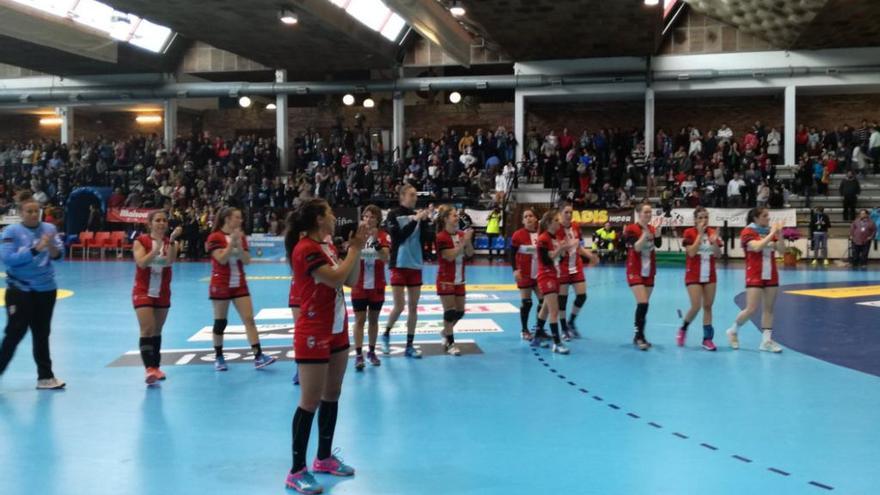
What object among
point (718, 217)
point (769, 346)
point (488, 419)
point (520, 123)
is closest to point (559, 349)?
point (769, 346)

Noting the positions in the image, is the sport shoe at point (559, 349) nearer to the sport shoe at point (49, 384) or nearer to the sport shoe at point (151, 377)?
the sport shoe at point (151, 377)

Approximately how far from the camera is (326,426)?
491 centimetres

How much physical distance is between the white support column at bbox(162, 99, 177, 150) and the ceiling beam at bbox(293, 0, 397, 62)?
33.2 ft

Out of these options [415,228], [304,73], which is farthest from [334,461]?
[304,73]

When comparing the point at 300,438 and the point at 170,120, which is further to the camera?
the point at 170,120

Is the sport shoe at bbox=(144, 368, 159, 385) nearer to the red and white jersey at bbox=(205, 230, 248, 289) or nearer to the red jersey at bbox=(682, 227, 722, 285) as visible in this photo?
the red and white jersey at bbox=(205, 230, 248, 289)

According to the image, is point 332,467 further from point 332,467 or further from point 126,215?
point 126,215

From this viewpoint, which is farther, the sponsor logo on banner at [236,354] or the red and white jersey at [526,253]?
the red and white jersey at [526,253]

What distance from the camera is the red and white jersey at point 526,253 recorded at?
9867mm

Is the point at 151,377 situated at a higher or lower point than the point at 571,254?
lower

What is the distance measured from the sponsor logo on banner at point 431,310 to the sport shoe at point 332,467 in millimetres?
6853

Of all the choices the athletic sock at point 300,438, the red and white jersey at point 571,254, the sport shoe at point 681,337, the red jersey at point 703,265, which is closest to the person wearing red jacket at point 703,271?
the red jersey at point 703,265

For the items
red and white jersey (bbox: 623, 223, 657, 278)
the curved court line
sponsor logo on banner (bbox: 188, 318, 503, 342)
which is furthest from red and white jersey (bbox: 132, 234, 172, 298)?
red and white jersey (bbox: 623, 223, 657, 278)

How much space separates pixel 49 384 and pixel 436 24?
16483mm
